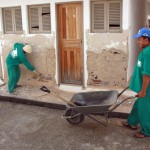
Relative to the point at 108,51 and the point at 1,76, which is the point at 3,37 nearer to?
the point at 1,76

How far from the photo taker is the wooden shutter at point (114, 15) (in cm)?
630

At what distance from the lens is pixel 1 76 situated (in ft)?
27.9

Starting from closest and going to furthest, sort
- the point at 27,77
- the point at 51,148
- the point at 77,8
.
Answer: the point at 51,148 → the point at 77,8 → the point at 27,77

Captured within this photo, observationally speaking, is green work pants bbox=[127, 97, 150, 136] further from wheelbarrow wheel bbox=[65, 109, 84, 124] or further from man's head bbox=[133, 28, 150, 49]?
wheelbarrow wheel bbox=[65, 109, 84, 124]

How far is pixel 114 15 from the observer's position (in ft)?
20.9

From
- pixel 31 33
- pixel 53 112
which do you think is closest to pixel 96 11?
pixel 31 33

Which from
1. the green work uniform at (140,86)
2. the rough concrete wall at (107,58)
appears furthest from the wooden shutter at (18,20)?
the green work uniform at (140,86)

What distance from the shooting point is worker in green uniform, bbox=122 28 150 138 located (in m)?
4.27

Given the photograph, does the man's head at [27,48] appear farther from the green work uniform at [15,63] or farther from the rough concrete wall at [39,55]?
the rough concrete wall at [39,55]

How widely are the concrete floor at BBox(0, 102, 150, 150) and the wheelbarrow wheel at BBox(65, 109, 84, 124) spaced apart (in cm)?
11

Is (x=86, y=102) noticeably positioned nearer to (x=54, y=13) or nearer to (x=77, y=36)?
(x=77, y=36)

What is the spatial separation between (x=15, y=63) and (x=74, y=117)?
3.01 meters

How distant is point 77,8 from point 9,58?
2.44 meters

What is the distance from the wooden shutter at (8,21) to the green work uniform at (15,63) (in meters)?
0.91
